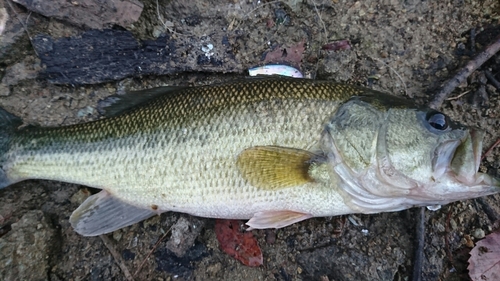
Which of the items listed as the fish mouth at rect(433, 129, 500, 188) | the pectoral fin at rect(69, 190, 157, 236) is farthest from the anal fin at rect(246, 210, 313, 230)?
the fish mouth at rect(433, 129, 500, 188)

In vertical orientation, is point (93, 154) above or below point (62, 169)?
above

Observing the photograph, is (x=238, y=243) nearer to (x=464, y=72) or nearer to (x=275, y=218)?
(x=275, y=218)

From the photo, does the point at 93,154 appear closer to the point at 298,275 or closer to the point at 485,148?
the point at 298,275

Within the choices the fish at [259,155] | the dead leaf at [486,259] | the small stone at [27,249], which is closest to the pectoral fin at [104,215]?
the fish at [259,155]

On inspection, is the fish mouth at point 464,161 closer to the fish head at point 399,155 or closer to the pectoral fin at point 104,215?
the fish head at point 399,155

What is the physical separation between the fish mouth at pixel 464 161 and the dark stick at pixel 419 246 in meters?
0.67

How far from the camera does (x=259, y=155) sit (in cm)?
260

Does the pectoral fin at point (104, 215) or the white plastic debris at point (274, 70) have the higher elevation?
the white plastic debris at point (274, 70)

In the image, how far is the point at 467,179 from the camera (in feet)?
7.70

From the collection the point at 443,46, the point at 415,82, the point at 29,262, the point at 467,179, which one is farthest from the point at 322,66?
the point at 29,262

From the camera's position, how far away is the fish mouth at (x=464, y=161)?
234 cm

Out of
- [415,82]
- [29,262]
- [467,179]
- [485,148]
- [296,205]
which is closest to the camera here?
[467,179]

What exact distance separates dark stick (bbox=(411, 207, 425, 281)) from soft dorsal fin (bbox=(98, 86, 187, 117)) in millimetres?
2239

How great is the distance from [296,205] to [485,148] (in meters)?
1.80
